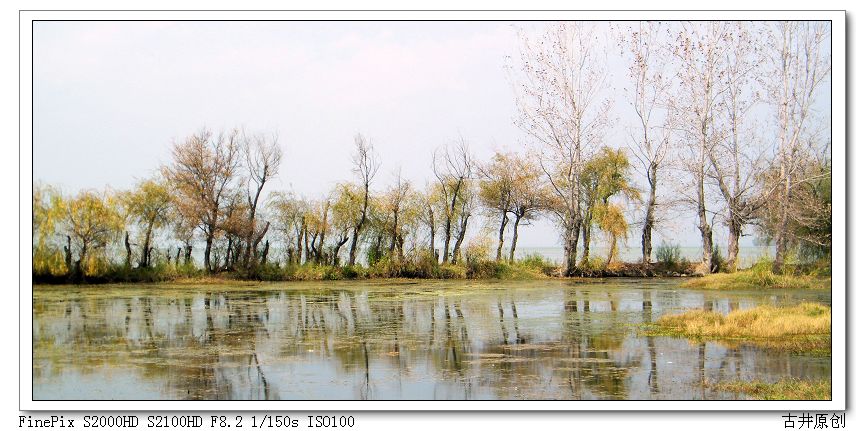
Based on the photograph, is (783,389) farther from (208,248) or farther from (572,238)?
(208,248)

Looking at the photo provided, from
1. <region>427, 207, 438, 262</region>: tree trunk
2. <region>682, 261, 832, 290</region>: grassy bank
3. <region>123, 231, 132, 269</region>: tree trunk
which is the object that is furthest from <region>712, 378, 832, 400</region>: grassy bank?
<region>427, 207, 438, 262</region>: tree trunk

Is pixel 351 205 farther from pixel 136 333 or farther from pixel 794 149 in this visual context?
pixel 794 149

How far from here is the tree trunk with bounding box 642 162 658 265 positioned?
1631 cm

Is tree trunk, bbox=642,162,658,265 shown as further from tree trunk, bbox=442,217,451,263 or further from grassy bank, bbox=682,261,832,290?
tree trunk, bbox=442,217,451,263

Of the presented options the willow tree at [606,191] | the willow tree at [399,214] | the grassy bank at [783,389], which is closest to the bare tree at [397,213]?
the willow tree at [399,214]

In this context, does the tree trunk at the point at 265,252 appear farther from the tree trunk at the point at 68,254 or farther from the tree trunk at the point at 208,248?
the tree trunk at the point at 68,254

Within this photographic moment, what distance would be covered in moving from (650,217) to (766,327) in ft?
22.4

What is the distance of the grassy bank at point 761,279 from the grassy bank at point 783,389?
137 inches

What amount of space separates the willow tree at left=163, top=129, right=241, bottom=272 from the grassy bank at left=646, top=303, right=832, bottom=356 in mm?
8410

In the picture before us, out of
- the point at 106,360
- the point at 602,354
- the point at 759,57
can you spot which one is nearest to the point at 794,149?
the point at 759,57

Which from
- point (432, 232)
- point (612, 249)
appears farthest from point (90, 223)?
point (612, 249)

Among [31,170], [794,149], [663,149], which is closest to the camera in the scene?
[31,170]

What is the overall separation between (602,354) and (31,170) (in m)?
6.85
